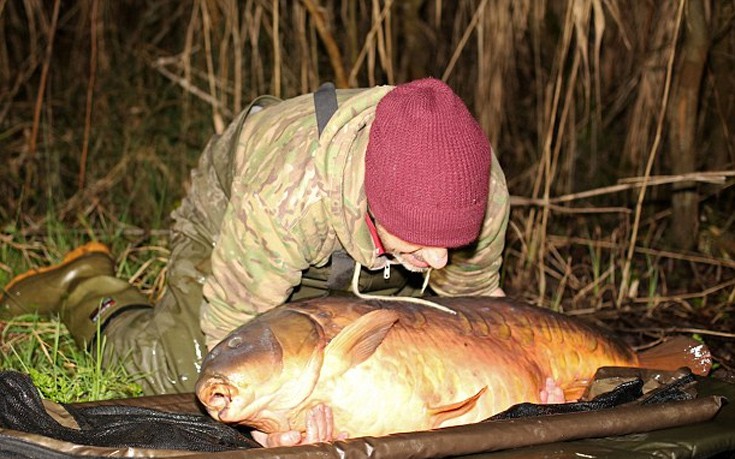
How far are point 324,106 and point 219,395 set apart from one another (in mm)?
957

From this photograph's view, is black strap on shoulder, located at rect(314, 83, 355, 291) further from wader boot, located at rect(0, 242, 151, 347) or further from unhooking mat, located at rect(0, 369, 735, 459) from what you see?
wader boot, located at rect(0, 242, 151, 347)

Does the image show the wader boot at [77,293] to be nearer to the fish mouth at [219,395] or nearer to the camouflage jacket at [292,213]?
the camouflage jacket at [292,213]

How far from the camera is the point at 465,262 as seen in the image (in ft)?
10.5

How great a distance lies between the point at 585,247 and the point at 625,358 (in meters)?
2.23

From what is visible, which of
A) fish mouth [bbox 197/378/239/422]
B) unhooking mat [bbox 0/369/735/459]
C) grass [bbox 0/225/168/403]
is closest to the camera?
unhooking mat [bbox 0/369/735/459]

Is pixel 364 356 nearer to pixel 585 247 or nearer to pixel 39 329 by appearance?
pixel 39 329

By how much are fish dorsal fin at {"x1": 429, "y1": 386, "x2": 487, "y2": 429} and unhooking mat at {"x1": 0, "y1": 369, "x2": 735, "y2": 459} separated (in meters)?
0.09

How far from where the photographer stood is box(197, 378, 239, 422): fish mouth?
2.40 m

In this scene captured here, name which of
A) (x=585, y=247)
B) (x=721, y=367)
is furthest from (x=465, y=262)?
(x=585, y=247)

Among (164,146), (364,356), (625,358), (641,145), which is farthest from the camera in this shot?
(164,146)

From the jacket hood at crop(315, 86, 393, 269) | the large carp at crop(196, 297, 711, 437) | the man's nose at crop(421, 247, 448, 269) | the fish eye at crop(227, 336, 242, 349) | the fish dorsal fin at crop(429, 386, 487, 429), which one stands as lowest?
A: the fish dorsal fin at crop(429, 386, 487, 429)

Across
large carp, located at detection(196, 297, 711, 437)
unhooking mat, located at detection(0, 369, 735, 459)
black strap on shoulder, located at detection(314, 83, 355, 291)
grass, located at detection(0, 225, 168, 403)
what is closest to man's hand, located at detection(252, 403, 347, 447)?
large carp, located at detection(196, 297, 711, 437)

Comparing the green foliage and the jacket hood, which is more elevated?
the jacket hood

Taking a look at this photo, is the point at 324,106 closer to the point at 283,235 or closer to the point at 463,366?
the point at 283,235
